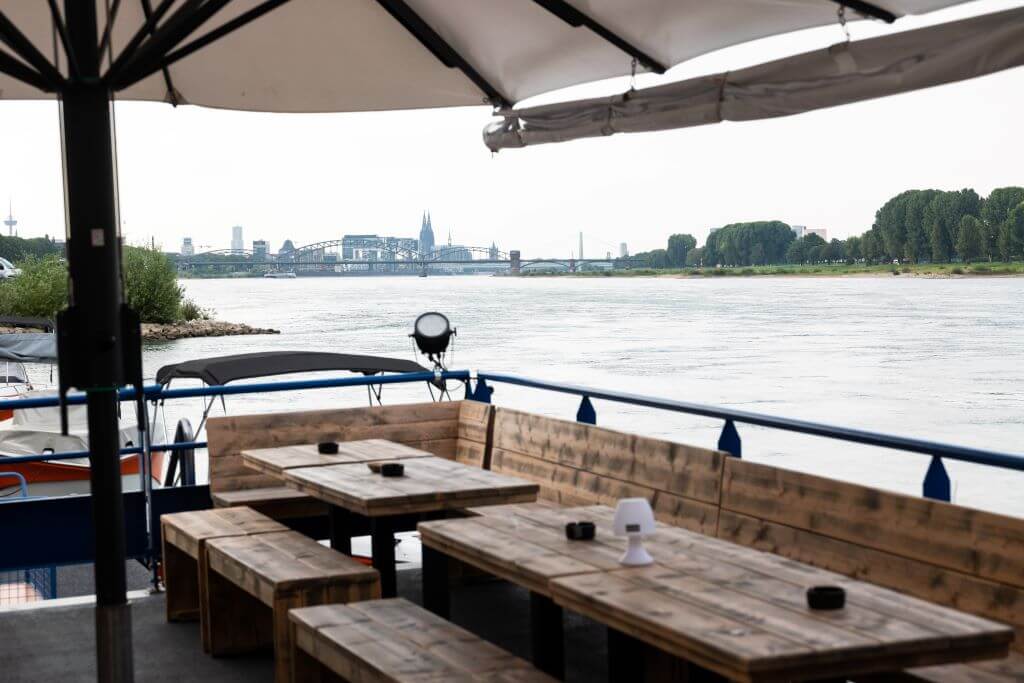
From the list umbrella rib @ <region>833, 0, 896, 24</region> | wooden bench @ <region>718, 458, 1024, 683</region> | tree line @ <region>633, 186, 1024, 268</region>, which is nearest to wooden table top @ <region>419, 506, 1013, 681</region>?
wooden bench @ <region>718, 458, 1024, 683</region>

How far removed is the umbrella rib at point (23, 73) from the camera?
3.94 metres

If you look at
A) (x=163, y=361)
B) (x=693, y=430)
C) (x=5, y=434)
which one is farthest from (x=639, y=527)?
(x=163, y=361)

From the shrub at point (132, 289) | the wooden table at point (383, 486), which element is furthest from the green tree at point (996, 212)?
the wooden table at point (383, 486)

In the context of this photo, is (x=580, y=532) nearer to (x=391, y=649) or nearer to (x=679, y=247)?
(x=391, y=649)

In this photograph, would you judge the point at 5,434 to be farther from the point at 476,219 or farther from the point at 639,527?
the point at 476,219

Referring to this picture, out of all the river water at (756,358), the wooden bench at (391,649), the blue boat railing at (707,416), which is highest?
the blue boat railing at (707,416)

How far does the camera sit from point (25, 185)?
87.9 meters

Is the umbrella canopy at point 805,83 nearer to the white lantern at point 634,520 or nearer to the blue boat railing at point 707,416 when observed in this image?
the blue boat railing at point 707,416

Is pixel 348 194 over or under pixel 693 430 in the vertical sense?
over

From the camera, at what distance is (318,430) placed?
7.32 metres

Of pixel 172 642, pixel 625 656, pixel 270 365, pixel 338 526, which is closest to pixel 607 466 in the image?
pixel 338 526

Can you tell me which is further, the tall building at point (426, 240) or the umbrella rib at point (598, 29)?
the tall building at point (426, 240)

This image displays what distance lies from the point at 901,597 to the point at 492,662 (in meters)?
1.32

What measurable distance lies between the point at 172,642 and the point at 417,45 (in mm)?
3166
